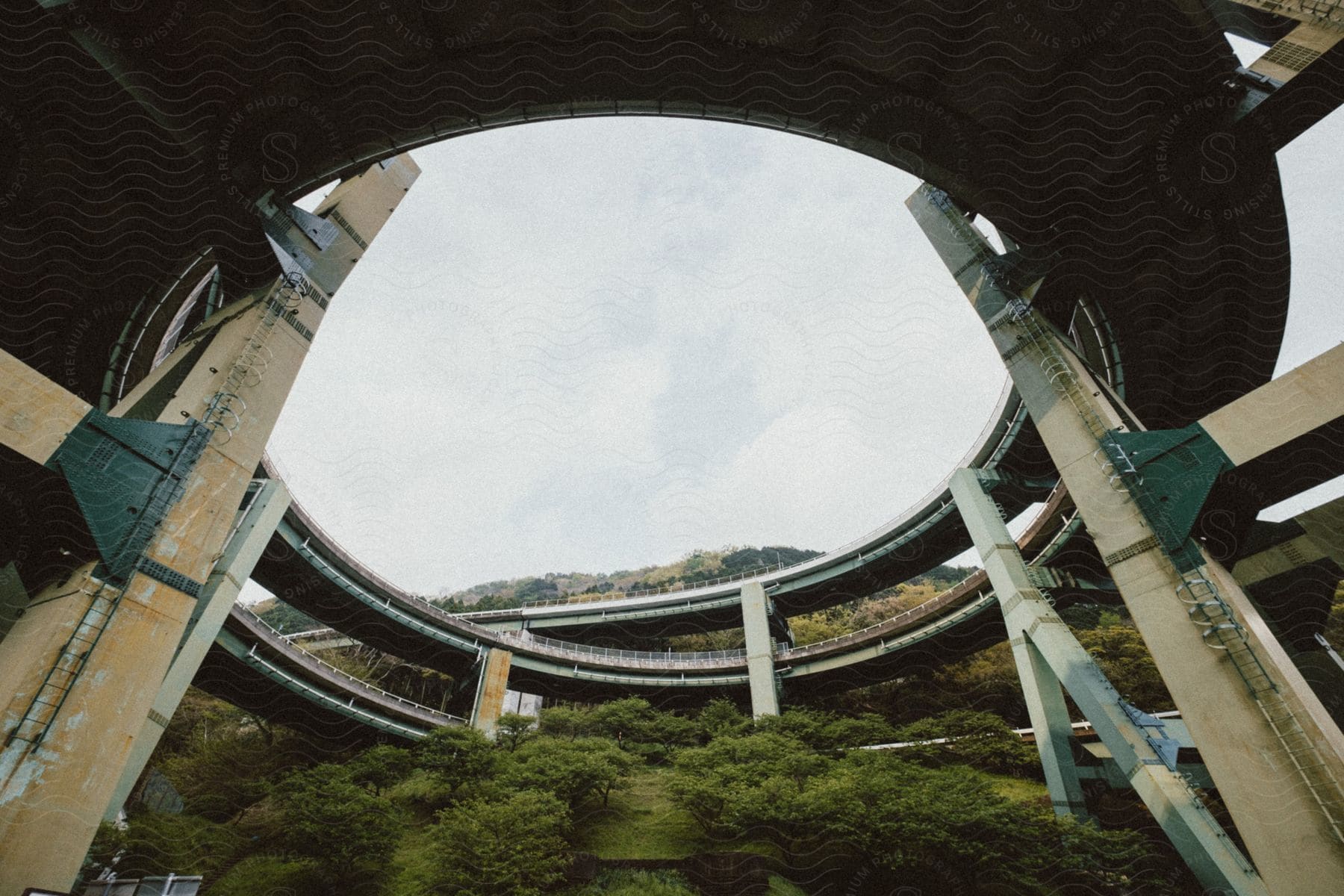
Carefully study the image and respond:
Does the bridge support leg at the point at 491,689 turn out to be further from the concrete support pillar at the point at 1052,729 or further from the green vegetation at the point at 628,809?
the concrete support pillar at the point at 1052,729

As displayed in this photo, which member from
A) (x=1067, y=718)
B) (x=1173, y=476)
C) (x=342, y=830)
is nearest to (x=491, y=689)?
(x=342, y=830)

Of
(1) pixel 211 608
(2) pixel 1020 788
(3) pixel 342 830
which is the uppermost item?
(1) pixel 211 608

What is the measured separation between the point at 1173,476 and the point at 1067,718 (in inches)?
470

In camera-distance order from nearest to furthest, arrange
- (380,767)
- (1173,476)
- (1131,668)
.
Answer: (1173,476) < (380,767) < (1131,668)

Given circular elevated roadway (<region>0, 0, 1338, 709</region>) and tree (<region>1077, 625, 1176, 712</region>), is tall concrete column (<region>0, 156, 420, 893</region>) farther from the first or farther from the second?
tree (<region>1077, 625, 1176, 712</region>)

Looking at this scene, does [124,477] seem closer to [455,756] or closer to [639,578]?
[455,756]

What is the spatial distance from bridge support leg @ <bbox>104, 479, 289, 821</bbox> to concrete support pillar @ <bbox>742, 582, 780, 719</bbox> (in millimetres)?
23665

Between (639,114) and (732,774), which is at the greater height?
(639,114)

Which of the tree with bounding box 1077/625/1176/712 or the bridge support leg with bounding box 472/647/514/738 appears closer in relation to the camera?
the tree with bounding box 1077/625/1176/712

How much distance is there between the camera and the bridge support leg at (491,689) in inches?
1105

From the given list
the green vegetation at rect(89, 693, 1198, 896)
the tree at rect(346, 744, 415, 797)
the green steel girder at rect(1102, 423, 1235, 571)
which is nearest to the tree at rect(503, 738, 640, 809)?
the green vegetation at rect(89, 693, 1198, 896)

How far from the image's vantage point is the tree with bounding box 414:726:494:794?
18.8 m

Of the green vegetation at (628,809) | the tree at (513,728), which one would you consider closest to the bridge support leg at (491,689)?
the green vegetation at (628,809)

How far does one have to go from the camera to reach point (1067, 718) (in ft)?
56.7
